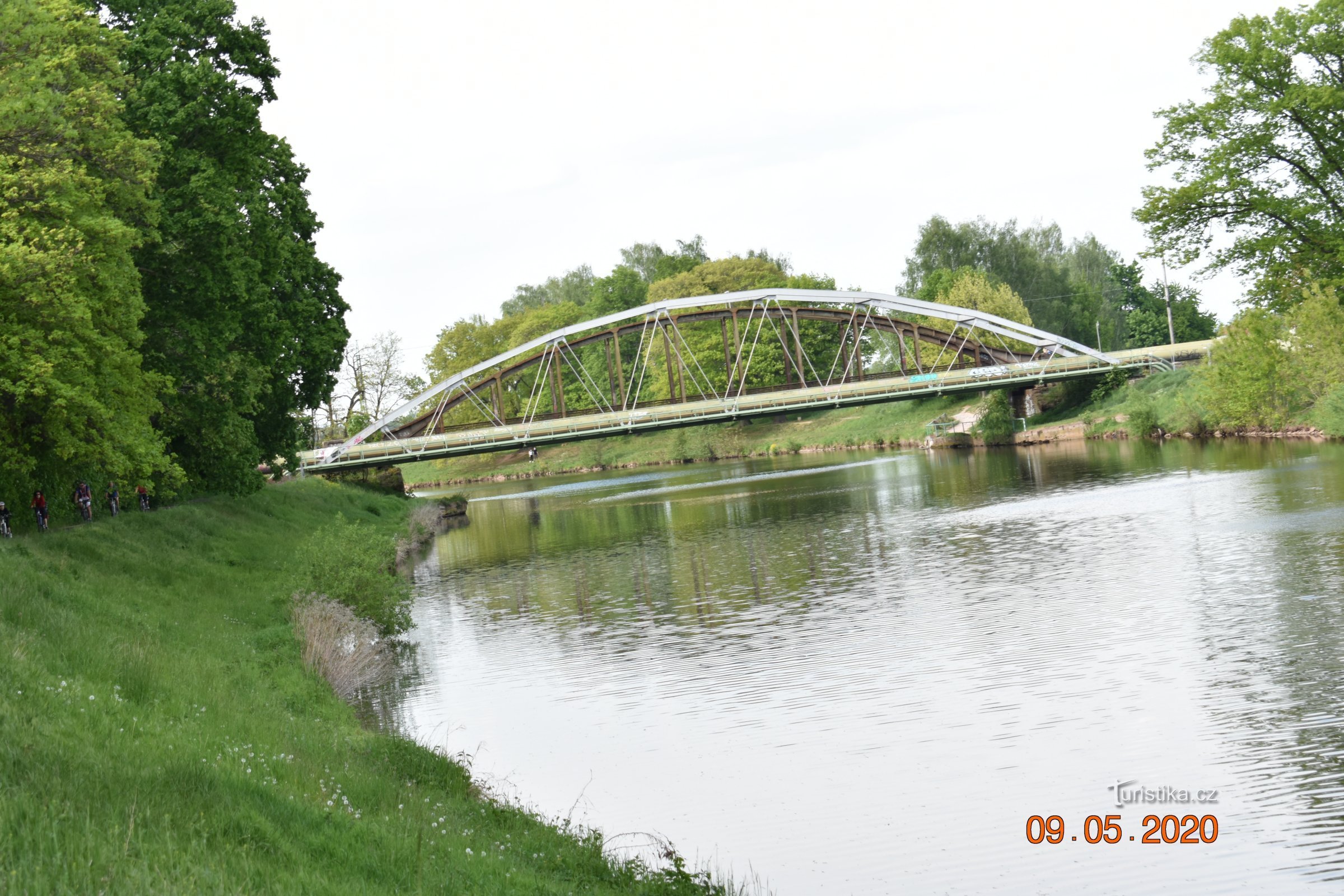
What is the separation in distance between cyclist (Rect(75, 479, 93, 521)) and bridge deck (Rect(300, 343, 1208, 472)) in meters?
34.4

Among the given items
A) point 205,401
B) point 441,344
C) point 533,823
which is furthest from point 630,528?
point 441,344

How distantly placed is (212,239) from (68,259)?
6.74 m

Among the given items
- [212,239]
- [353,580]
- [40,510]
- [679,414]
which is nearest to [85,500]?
[40,510]

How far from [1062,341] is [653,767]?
211 ft

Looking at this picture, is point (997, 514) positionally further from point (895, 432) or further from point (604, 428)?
point (895, 432)

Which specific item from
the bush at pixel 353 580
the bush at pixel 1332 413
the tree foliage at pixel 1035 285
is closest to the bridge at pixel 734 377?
the tree foliage at pixel 1035 285

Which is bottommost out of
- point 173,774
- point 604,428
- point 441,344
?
point 173,774

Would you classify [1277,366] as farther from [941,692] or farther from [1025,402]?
[941,692]

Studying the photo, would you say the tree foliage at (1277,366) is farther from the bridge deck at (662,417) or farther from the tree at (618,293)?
the tree at (618,293)

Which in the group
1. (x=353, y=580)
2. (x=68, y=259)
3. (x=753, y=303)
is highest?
(x=753, y=303)

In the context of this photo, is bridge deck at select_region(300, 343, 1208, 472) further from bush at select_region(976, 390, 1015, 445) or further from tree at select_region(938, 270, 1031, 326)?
tree at select_region(938, 270, 1031, 326)

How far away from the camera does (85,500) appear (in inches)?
1069

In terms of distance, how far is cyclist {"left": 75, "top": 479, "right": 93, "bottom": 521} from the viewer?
89.0 feet

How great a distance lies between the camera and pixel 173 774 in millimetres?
9008
